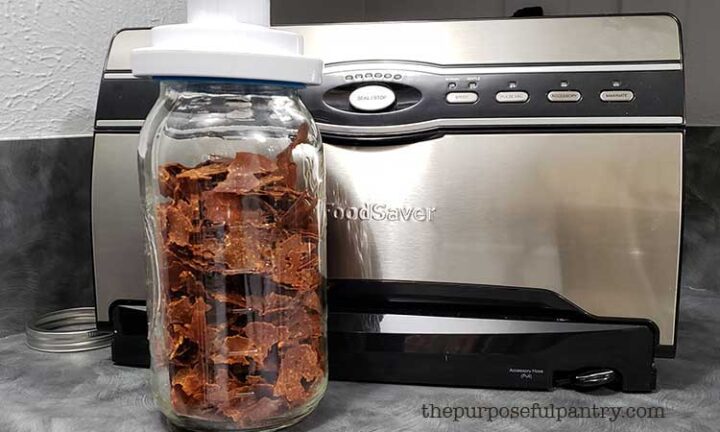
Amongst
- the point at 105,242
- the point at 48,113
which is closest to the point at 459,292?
the point at 105,242

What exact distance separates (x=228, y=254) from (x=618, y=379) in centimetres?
31

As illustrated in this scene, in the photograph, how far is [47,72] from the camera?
688 millimetres

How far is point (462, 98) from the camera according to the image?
55 cm

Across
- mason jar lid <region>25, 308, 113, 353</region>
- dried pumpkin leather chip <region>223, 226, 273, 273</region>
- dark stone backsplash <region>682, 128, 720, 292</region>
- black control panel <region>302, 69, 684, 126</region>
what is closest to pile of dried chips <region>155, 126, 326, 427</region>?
dried pumpkin leather chip <region>223, 226, 273, 273</region>

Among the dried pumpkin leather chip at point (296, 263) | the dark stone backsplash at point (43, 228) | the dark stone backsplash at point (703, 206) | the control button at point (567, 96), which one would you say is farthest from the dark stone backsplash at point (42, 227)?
the dark stone backsplash at point (703, 206)

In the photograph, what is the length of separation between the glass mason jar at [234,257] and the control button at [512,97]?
5.8 inches

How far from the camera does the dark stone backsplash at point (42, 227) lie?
26.1 inches

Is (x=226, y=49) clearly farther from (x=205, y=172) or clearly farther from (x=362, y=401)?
(x=362, y=401)

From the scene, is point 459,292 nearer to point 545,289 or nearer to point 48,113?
point 545,289

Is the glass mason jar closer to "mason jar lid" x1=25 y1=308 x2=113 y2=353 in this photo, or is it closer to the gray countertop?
the gray countertop

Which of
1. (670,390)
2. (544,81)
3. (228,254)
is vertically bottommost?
(670,390)

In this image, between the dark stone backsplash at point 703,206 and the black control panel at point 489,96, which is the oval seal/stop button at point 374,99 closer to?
the black control panel at point 489,96

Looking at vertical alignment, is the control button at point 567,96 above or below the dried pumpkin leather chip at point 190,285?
above

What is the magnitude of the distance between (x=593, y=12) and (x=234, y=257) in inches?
25.4
